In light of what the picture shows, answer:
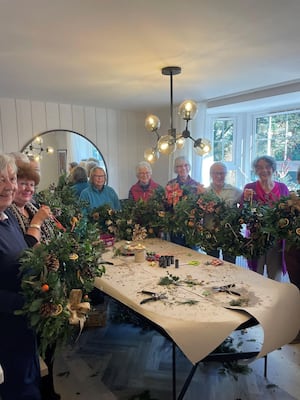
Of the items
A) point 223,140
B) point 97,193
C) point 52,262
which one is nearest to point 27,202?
point 52,262

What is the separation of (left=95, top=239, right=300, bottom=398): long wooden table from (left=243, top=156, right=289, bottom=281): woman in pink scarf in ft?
2.42

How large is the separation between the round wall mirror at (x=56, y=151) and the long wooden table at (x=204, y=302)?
235 centimetres

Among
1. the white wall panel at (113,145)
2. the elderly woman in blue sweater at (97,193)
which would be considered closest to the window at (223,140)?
the white wall panel at (113,145)

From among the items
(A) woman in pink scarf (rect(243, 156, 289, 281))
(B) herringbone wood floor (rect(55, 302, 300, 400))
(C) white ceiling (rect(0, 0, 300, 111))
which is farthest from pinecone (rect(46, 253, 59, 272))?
(A) woman in pink scarf (rect(243, 156, 289, 281))

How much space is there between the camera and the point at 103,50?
82.6 inches

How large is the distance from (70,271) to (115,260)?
853 mm

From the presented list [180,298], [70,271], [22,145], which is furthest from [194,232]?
[22,145]

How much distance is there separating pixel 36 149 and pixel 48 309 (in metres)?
3.07

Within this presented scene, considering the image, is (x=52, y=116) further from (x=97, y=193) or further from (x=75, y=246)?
(x=75, y=246)

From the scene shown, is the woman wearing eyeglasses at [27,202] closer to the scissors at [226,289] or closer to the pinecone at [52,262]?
the pinecone at [52,262]

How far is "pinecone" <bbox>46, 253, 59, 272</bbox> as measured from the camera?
136cm

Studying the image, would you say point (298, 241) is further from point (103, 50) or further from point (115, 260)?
point (103, 50)

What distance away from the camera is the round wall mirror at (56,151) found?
399 centimetres

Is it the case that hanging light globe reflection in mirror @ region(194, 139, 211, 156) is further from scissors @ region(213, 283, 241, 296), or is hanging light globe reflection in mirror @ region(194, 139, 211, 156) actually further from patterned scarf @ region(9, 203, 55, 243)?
patterned scarf @ region(9, 203, 55, 243)
